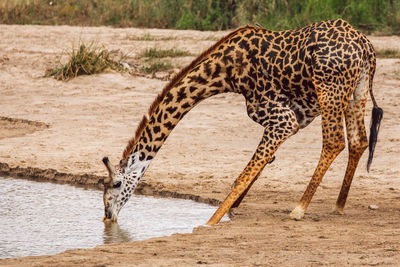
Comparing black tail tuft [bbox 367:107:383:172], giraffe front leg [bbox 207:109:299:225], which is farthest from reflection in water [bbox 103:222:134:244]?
black tail tuft [bbox 367:107:383:172]

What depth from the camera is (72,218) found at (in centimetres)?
706

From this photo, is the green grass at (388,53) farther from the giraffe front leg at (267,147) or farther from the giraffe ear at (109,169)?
the giraffe ear at (109,169)

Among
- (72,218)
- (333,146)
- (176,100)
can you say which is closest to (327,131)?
(333,146)

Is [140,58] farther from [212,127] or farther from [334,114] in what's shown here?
[334,114]

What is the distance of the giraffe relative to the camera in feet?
21.1

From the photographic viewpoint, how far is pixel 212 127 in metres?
10.4

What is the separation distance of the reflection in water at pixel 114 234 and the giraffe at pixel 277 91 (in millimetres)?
68

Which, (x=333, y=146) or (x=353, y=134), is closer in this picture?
(x=333, y=146)

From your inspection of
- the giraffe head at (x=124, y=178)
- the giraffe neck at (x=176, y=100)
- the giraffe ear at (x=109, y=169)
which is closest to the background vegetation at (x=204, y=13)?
the giraffe neck at (x=176, y=100)

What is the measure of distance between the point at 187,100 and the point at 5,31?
11240mm

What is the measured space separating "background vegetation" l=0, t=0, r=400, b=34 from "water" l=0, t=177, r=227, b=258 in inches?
376

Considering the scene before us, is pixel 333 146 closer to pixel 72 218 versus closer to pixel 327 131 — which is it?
pixel 327 131

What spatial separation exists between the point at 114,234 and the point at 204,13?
493 inches

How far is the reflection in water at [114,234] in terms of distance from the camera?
6.38 meters
